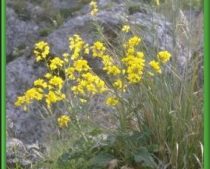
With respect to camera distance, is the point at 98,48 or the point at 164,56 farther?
the point at 98,48

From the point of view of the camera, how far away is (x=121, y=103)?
7.28 ft

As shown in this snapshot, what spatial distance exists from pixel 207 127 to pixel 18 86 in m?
2.19

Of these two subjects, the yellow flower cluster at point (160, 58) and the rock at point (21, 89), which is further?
the rock at point (21, 89)

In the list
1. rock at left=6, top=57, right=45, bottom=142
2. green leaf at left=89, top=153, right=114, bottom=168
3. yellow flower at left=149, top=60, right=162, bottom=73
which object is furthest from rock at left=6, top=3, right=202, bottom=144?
green leaf at left=89, top=153, right=114, bottom=168

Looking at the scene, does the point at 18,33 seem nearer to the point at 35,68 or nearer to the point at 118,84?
the point at 35,68

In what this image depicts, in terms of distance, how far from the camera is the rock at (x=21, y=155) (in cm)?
255

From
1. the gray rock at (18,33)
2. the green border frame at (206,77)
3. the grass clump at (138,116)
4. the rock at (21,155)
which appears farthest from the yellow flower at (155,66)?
the gray rock at (18,33)

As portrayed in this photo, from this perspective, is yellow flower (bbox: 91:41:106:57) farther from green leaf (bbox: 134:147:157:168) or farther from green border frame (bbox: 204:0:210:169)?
green border frame (bbox: 204:0:210:169)

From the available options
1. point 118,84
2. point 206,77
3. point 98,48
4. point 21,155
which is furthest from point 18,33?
point 206,77

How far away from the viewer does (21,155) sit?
2.62 metres

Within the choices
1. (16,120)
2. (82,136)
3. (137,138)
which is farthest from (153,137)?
(16,120)

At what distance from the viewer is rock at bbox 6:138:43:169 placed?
8.37 feet

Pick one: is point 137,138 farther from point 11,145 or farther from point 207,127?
point 11,145

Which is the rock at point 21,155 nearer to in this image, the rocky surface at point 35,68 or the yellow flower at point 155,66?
the rocky surface at point 35,68
